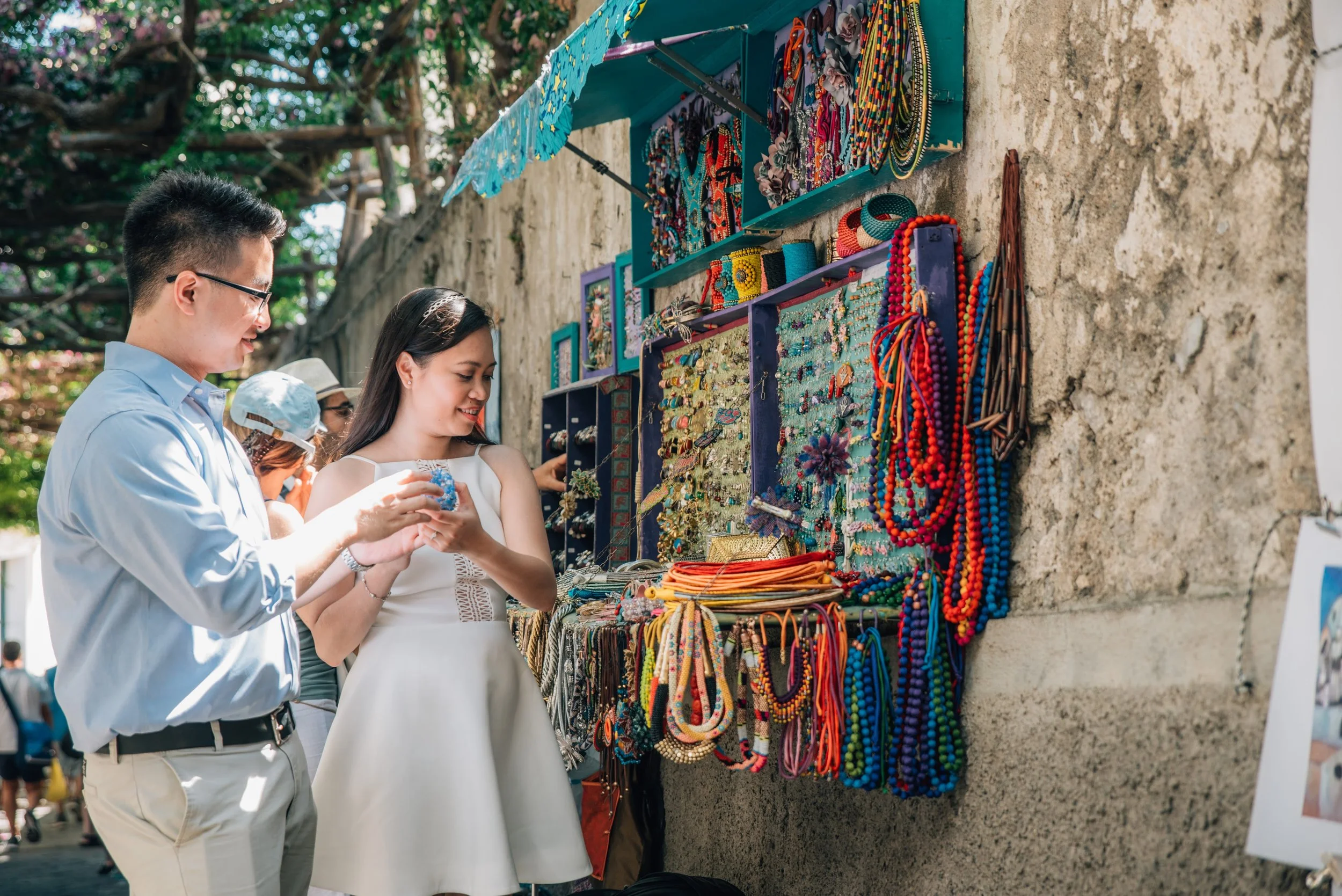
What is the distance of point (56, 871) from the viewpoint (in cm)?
825

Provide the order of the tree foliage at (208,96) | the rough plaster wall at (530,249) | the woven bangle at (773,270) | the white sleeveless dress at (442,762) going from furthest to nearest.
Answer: the tree foliage at (208,96), the rough plaster wall at (530,249), the woven bangle at (773,270), the white sleeveless dress at (442,762)

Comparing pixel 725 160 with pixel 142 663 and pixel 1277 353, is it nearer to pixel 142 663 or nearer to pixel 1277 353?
pixel 1277 353

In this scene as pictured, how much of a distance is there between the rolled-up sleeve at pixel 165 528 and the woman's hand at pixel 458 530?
15.8 inches

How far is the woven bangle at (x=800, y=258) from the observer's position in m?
3.80

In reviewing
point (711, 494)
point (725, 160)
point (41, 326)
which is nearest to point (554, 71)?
point (725, 160)

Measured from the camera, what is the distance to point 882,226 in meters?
3.28

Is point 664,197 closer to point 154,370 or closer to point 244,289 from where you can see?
point 244,289

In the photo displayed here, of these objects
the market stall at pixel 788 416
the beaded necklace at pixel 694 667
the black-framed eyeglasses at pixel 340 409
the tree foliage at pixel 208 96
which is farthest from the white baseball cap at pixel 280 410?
the tree foliage at pixel 208 96

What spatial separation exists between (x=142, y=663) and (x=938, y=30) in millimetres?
2359

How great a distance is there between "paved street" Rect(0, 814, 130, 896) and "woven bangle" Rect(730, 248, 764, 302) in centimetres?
528

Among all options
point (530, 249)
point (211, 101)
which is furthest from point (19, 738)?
point (530, 249)

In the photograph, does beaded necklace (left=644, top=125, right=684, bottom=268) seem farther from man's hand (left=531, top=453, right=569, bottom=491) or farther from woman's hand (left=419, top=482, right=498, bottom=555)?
woman's hand (left=419, top=482, right=498, bottom=555)

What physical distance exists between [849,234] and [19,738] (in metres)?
9.57

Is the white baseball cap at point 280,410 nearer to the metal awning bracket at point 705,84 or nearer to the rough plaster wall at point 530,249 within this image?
the metal awning bracket at point 705,84
